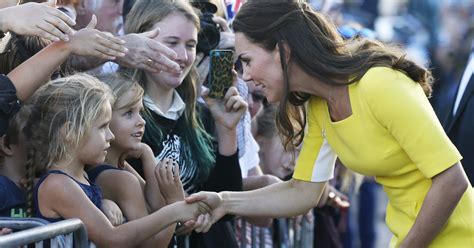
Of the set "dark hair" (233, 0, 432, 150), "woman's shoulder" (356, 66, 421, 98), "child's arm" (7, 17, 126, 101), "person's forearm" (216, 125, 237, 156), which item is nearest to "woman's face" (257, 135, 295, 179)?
"person's forearm" (216, 125, 237, 156)

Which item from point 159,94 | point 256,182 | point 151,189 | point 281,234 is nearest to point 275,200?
point 151,189

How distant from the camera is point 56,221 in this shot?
13.9 ft

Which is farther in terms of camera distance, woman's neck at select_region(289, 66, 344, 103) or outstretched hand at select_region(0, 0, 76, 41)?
woman's neck at select_region(289, 66, 344, 103)

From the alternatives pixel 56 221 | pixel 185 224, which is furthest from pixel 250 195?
pixel 56 221

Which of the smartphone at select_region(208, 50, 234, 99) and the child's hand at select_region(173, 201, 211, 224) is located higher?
the smartphone at select_region(208, 50, 234, 99)

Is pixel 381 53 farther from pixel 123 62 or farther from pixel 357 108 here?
pixel 123 62

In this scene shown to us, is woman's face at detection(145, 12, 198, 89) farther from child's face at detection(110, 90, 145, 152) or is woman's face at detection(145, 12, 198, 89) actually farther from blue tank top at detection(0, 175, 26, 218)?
blue tank top at detection(0, 175, 26, 218)

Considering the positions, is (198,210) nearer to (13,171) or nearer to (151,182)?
(151,182)

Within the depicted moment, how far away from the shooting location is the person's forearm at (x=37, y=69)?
4203 millimetres

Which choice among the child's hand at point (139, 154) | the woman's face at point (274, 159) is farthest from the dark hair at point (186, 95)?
the woman's face at point (274, 159)

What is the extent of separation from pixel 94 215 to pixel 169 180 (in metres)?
0.51

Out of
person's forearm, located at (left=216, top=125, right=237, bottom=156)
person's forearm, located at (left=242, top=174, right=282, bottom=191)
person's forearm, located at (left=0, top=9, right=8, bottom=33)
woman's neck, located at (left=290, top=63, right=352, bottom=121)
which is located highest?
person's forearm, located at (left=0, top=9, right=8, bottom=33)

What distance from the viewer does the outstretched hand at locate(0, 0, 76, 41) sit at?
13.6ft

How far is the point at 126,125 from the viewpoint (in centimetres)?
468
